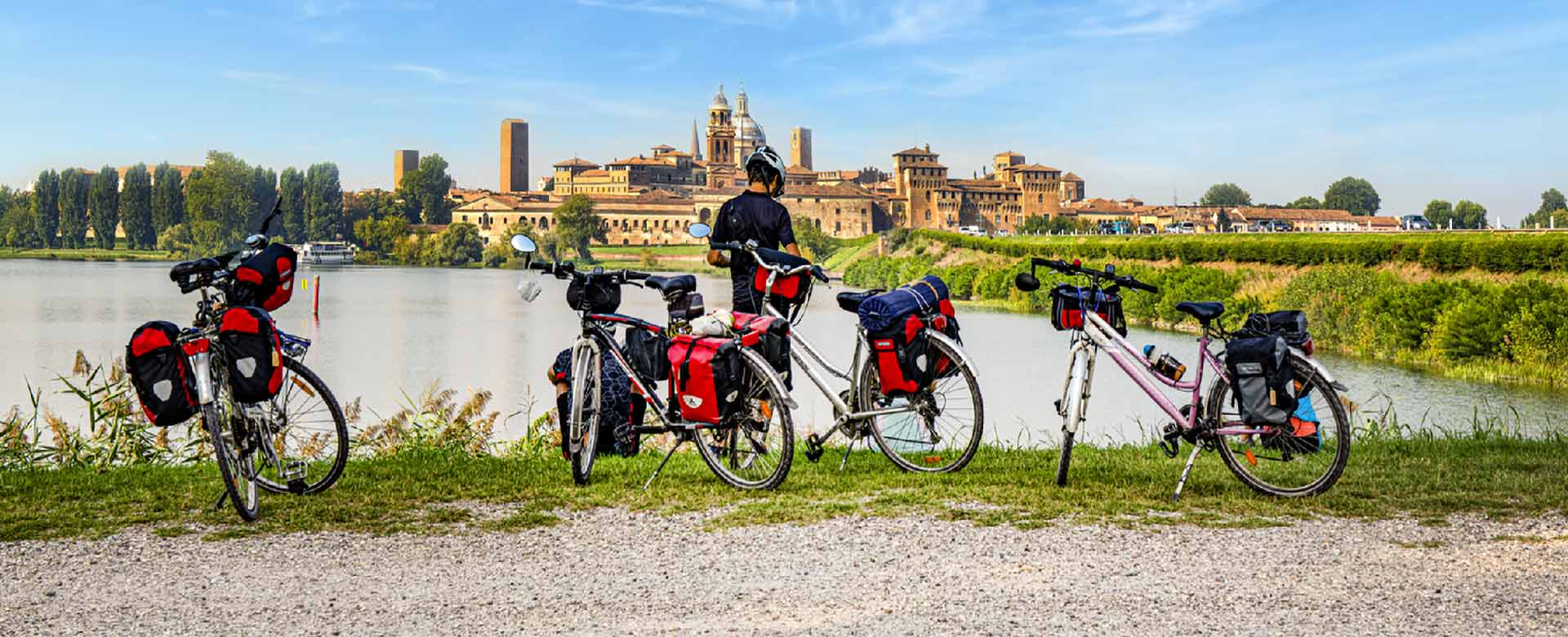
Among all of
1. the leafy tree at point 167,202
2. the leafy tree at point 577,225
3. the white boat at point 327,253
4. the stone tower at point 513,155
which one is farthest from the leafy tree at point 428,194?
the leafy tree at point 167,202

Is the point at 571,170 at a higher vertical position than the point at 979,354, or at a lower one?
higher

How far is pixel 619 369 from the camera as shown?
19.4 feet

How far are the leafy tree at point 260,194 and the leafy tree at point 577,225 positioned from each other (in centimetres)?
2116

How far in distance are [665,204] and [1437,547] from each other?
406ft

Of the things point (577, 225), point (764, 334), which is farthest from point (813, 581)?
point (577, 225)

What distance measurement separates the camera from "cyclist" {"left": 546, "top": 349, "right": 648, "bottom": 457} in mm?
5887

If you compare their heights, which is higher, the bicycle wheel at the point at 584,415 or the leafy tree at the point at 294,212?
the leafy tree at the point at 294,212

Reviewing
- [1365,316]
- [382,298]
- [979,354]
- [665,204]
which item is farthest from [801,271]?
[665,204]

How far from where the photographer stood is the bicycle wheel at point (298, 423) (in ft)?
18.0

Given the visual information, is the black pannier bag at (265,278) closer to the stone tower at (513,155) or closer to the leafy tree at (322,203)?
the leafy tree at (322,203)

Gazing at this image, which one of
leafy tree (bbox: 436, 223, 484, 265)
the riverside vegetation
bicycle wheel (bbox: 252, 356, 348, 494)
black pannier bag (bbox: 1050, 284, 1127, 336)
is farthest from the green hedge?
leafy tree (bbox: 436, 223, 484, 265)

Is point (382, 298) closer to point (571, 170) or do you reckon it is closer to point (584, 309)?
point (584, 309)

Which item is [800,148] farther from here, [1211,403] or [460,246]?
[1211,403]

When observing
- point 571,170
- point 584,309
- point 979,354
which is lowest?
point 979,354
